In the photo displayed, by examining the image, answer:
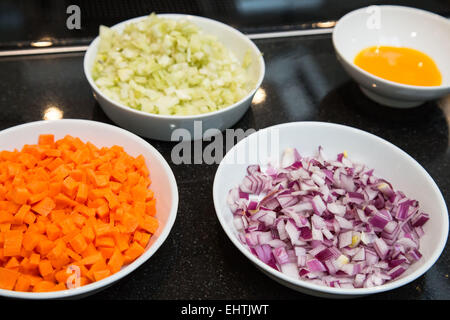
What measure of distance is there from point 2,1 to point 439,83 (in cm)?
188

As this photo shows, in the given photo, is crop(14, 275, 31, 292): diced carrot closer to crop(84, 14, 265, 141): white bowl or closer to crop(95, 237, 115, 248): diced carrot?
crop(95, 237, 115, 248): diced carrot

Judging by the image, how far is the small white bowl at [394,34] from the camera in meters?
1.80

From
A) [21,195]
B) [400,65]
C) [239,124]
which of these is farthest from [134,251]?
[400,65]

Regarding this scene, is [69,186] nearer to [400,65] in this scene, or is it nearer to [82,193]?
[82,193]

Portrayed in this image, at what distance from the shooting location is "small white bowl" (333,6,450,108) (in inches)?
70.9

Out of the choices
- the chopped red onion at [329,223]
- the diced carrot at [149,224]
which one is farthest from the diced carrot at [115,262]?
the chopped red onion at [329,223]

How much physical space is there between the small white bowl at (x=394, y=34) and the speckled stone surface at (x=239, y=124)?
0.11 m

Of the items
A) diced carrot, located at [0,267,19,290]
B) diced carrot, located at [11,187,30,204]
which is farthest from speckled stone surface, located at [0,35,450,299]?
diced carrot, located at [11,187,30,204]

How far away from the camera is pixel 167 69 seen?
62.3 inches

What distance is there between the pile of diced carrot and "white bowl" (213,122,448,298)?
0.24 meters

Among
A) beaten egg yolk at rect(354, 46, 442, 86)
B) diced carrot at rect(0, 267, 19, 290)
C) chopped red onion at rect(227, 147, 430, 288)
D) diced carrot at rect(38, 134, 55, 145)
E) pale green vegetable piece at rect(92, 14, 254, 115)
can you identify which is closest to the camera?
diced carrot at rect(0, 267, 19, 290)

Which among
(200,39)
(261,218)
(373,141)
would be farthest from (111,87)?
(373,141)

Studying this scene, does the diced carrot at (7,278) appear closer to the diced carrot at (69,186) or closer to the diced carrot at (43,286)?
the diced carrot at (43,286)

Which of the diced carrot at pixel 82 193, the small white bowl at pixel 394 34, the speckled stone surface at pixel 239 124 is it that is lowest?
the speckled stone surface at pixel 239 124
